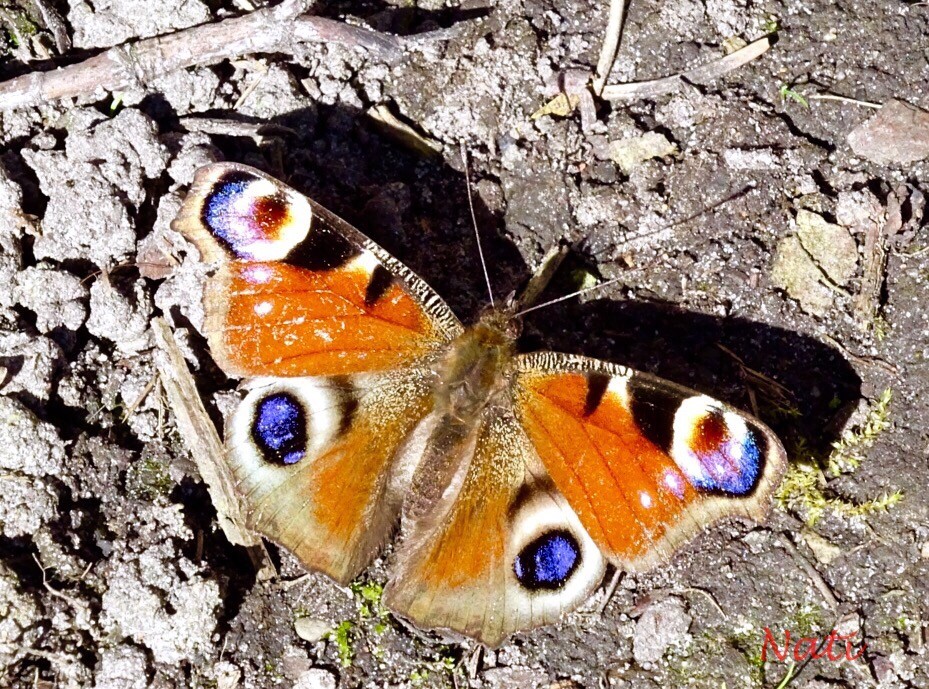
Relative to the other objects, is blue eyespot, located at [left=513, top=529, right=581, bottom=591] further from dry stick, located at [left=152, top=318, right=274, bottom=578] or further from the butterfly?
dry stick, located at [left=152, top=318, right=274, bottom=578]

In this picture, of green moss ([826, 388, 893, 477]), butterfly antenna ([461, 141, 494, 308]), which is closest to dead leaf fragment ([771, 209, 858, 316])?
green moss ([826, 388, 893, 477])

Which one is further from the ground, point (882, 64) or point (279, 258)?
point (882, 64)

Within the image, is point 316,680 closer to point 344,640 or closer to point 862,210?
point 344,640

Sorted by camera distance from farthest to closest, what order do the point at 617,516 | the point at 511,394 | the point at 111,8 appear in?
the point at 111,8 < the point at 511,394 < the point at 617,516

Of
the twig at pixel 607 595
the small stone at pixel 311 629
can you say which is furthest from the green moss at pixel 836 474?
the small stone at pixel 311 629

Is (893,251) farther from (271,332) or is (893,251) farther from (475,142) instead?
(271,332)

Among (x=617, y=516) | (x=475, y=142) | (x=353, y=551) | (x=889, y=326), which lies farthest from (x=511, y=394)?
(x=889, y=326)
